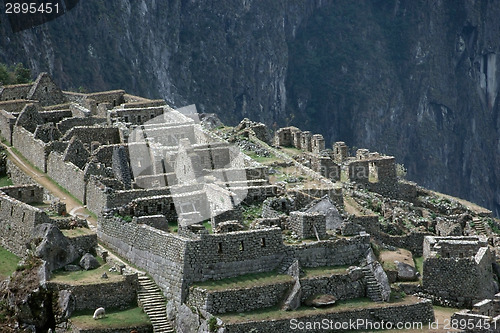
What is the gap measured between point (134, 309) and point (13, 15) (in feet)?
428

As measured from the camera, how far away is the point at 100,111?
57.7 m

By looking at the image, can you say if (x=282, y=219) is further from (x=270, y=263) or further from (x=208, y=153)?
(x=208, y=153)

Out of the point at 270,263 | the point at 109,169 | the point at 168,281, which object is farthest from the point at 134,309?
the point at 109,169

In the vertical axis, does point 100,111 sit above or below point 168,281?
above

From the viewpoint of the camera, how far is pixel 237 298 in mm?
34125

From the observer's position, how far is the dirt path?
4224 cm

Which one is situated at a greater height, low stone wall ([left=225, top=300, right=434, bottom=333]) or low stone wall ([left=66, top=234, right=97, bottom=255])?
low stone wall ([left=66, top=234, right=97, bottom=255])

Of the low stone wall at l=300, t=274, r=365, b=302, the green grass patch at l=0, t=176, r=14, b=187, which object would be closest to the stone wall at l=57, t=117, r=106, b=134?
the green grass patch at l=0, t=176, r=14, b=187

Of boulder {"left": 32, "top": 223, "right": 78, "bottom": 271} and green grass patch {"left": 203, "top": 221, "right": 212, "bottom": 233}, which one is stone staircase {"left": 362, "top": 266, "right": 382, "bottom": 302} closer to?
green grass patch {"left": 203, "top": 221, "right": 212, "bottom": 233}

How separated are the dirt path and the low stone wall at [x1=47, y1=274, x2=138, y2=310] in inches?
211

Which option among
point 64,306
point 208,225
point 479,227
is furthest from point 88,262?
point 479,227

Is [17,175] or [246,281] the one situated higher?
[17,175]

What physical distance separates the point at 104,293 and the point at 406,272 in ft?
37.6

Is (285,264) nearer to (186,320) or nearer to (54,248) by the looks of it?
(186,320)
